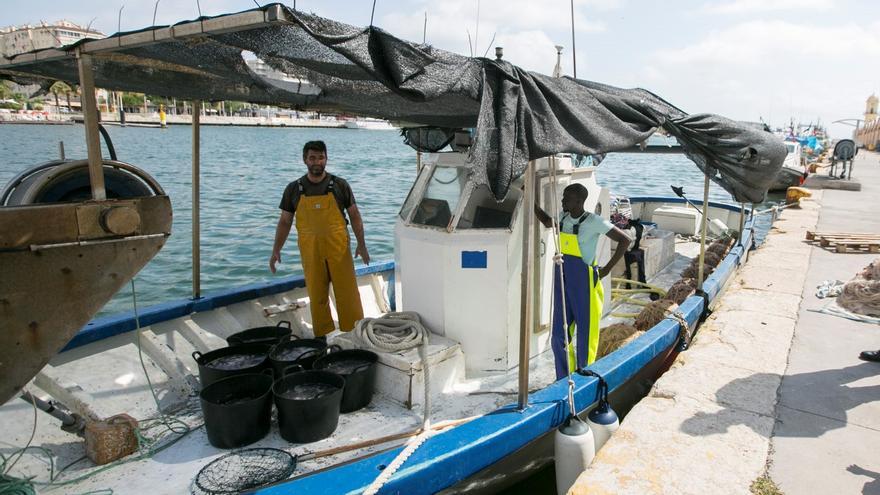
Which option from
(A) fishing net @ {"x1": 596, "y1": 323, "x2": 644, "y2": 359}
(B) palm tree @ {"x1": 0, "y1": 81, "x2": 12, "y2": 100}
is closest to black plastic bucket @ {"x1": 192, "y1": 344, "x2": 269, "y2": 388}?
(B) palm tree @ {"x1": 0, "y1": 81, "x2": 12, "y2": 100}

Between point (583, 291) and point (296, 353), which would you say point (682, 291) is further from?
point (296, 353)

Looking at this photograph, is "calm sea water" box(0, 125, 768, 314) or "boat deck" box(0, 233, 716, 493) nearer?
"boat deck" box(0, 233, 716, 493)

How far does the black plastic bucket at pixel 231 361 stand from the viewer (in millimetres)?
3828

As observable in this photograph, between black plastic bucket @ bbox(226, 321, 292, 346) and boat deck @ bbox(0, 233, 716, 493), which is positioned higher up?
black plastic bucket @ bbox(226, 321, 292, 346)

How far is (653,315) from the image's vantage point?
5.57m

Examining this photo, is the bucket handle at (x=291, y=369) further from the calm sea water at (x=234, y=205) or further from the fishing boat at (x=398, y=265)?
the calm sea water at (x=234, y=205)

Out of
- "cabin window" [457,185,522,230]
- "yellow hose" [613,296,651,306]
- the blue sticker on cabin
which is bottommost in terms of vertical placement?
"yellow hose" [613,296,651,306]

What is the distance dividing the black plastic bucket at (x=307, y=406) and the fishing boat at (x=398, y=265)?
0.26ft

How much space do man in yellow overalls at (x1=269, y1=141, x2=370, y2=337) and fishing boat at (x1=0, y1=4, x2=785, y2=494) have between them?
0.47 meters

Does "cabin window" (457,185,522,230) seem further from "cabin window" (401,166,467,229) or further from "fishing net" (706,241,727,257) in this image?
"fishing net" (706,241,727,257)

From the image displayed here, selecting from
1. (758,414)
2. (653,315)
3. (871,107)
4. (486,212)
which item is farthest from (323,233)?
(871,107)

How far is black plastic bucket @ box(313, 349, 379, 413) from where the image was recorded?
3840 mm

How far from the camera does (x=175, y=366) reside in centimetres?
438

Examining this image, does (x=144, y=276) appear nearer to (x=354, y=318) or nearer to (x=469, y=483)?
(x=354, y=318)
